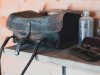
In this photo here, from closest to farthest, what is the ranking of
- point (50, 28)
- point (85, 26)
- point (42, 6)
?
point (50, 28) < point (85, 26) < point (42, 6)

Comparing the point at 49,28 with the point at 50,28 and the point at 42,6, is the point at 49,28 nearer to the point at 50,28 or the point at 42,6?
the point at 50,28

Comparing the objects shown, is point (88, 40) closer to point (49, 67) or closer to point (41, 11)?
point (49, 67)

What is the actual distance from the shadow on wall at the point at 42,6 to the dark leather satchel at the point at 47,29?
0.56 feet

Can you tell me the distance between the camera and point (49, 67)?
0.55 meters

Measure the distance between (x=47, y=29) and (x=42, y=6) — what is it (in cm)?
42

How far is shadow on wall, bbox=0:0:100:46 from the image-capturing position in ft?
2.61

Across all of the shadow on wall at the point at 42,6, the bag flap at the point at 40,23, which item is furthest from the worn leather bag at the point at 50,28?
the shadow on wall at the point at 42,6

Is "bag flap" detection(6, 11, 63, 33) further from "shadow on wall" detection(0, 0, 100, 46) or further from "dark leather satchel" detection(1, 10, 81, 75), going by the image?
"shadow on wall" detection(0, 0, 100, 46)

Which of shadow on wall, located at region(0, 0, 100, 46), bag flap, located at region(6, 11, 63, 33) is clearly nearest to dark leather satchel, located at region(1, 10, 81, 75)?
bag flap, located at region(6, 11, 63, 33)

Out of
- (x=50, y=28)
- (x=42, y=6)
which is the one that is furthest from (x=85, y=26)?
(x=42, y=6)

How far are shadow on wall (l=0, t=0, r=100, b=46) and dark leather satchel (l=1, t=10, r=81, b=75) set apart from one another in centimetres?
17

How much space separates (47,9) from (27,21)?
31 cm

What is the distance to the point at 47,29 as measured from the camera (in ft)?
1.93

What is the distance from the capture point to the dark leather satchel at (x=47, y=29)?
0.58 meters
